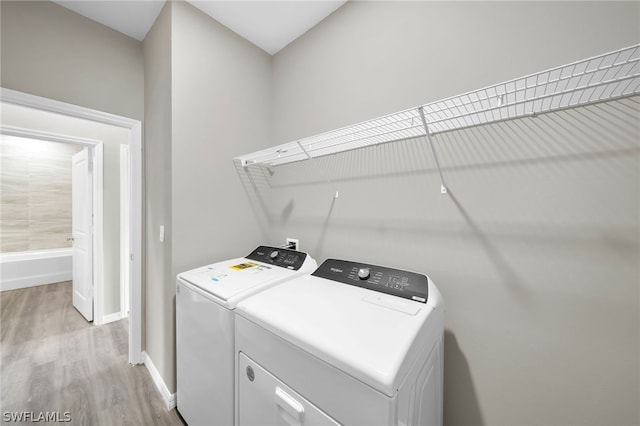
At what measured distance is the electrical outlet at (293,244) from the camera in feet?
5.87

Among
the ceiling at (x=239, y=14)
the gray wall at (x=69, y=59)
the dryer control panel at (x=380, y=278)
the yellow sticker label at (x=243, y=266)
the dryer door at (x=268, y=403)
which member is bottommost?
the dryer door at (x=268, y=403)

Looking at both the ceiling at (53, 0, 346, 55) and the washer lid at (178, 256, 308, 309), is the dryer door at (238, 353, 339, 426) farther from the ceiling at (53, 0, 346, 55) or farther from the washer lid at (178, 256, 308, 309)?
the ceiling at (53, 0, 346, 55)

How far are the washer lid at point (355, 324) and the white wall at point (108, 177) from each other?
8.99 feet

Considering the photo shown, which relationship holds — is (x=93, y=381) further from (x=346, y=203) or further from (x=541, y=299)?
(x=541, y=299)

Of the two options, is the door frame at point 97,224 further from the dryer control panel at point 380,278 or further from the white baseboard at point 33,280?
the dryer control panel at point 380,278

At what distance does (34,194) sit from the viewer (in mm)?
3861

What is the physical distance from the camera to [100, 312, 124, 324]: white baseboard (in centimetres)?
262

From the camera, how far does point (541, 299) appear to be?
0.90m

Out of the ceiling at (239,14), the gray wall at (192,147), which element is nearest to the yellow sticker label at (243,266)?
the gray wall at (192,147)

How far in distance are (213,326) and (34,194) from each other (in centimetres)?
519

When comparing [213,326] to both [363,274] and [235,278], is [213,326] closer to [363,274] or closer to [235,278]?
[235,278]

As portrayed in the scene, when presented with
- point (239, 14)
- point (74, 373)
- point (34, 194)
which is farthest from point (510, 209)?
point (34, 194)

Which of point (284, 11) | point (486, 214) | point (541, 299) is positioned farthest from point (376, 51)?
point (541, 299)

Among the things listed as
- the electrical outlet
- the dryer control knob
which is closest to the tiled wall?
the electrical outlet
